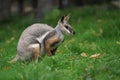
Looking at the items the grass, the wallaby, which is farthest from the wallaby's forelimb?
the grass

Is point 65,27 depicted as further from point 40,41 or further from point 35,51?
point 35,51

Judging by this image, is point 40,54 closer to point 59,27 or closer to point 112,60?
point 59,27

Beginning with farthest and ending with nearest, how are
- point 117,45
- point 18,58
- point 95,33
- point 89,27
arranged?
1. point 89,27
2. point 95,33
3. point 117,45
4. point 18,58

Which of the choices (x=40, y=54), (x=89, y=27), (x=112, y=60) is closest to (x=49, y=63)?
(x=40, y=54)

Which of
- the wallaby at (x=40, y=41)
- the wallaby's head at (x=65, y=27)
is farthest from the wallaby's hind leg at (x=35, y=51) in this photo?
the wallaby's head at (x=65, y=27)

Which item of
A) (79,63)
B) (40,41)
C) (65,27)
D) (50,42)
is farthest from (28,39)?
(79,63)

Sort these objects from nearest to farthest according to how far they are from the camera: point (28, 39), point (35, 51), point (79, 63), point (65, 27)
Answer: point (79, 63)
point (35, 51)
point (28, 39)
point (65, 27)

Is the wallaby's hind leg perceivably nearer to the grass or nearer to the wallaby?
the wallaby

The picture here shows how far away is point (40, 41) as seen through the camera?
8.66 meters

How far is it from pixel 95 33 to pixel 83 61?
12.6 ft

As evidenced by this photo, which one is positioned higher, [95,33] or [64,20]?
[64,20]

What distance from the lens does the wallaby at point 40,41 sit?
28.0ft

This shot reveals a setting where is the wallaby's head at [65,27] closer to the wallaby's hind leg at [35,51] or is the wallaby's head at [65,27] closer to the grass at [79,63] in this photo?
the grass at [79,63]

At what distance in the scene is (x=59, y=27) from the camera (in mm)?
8828
